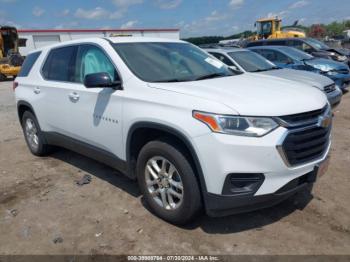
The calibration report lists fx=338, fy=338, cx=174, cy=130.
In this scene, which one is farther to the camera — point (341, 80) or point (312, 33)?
point (312, 33)

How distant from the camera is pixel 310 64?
966cm

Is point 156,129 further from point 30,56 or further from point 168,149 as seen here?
point 30,56

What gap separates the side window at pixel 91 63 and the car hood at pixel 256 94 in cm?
75

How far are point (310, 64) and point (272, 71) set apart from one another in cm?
233

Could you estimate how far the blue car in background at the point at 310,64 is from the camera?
959cm

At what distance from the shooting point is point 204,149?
278 centimetres

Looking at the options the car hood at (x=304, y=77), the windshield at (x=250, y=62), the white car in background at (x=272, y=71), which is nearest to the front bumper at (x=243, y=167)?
the white car in background at (x=272, y=71)

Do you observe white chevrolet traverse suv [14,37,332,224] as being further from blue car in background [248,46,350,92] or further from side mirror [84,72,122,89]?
blue car in background [248,46,350,92]

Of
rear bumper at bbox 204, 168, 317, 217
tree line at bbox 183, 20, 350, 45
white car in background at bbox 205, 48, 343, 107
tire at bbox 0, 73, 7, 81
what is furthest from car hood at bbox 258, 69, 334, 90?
tree line at bbox 183, 20, 350, 45

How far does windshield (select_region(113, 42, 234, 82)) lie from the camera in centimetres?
359

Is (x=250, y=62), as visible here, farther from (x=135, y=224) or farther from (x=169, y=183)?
(x=135, y=224)

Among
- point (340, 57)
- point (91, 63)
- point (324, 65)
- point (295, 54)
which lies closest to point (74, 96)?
point (91, 63)

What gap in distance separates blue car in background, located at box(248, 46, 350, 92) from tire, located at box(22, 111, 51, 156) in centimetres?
716

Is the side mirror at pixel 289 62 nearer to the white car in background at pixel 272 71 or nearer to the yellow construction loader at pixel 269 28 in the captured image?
the white car in background at pixel 272 71
